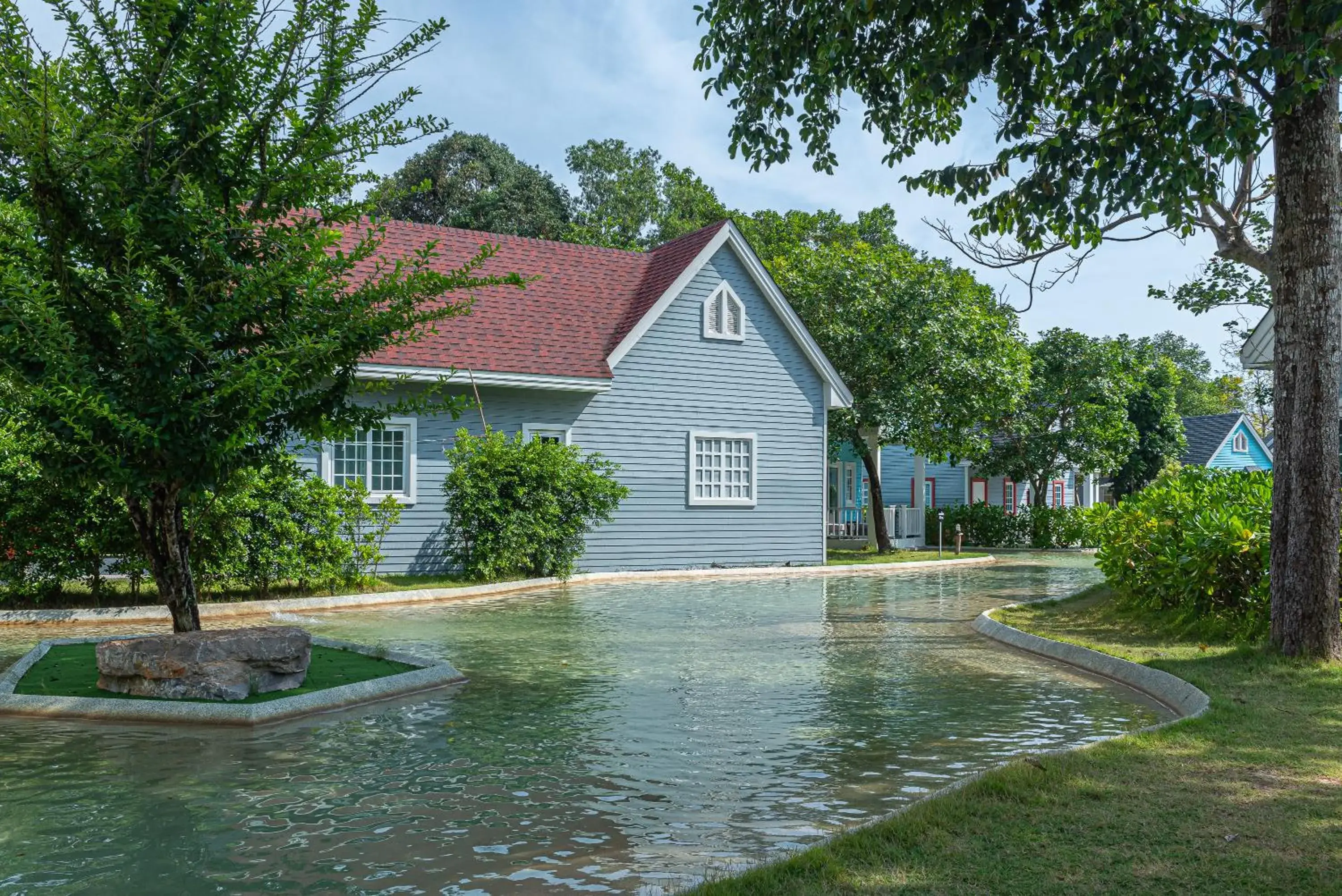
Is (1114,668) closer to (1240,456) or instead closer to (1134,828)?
(1134,828)

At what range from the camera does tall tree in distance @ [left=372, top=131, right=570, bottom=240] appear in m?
51.6

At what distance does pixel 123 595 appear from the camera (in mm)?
16891

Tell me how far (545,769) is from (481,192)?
158ft

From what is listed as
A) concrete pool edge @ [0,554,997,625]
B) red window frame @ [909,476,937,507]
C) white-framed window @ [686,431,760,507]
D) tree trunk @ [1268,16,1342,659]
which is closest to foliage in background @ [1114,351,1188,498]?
red window frame @ [909,476,937,507]

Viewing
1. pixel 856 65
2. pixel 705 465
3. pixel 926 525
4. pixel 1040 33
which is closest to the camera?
pixel 1040 33

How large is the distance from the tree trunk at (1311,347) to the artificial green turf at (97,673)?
8230 millimetres

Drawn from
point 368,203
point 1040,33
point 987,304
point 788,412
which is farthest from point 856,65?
point 987,304

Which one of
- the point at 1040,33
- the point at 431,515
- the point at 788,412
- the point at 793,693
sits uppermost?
the point at 1040,33

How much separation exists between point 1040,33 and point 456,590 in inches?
500

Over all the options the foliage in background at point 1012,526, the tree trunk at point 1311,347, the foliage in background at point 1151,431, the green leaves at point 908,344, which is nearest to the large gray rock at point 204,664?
the tree trunk at point 1311,347

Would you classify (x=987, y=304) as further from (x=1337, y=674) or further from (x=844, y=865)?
(x=844, y=865)

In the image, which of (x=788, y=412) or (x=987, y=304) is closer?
(x=788, y=412)

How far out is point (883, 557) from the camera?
31.6 meters

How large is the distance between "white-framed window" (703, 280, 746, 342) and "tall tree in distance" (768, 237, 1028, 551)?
5.65 meters
